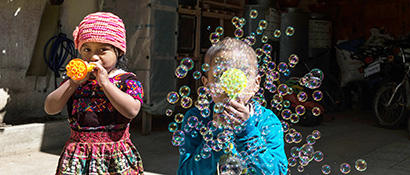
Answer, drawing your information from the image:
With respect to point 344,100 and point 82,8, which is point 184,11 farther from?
point 344,100

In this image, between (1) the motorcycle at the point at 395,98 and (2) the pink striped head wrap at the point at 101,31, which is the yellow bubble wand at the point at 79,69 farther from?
(1) the motorcycle at the point at 395,98

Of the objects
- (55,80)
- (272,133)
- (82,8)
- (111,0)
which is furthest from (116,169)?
Result: (111,0)

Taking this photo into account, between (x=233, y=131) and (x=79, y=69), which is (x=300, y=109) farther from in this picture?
(x=79, y=69)

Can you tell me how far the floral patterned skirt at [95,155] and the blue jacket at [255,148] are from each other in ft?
1.58

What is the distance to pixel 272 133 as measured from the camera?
1727 millimetres

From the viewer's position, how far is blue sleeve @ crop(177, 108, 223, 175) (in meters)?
1.67

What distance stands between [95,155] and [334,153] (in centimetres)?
389

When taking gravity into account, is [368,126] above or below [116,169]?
below

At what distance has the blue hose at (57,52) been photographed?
5.43m

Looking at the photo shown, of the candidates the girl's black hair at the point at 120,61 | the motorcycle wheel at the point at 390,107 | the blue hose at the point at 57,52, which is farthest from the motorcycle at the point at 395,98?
the girl's black hair at the point at 120,61

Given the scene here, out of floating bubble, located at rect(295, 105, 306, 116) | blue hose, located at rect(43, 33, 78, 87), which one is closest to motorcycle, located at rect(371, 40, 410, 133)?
floating bubble, located at rect(295, 105, 306, 116)

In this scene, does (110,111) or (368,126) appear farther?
(368,126)

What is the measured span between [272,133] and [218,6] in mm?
6071

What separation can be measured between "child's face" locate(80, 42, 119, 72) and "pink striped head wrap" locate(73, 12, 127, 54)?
3 cm
